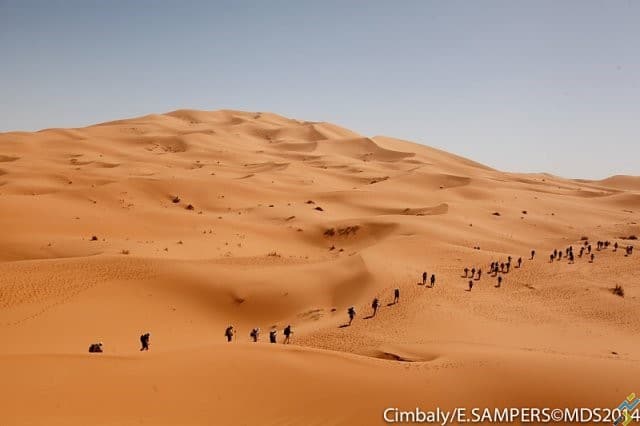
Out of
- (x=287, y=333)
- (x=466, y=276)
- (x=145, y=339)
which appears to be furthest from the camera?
(x=466, y=276)

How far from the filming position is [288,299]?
18.1m

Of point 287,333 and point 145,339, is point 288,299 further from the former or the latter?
point 145,339

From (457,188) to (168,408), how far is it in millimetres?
44234

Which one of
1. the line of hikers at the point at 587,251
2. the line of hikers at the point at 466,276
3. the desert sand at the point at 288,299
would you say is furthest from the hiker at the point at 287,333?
the line of hikers at the point at 587,251

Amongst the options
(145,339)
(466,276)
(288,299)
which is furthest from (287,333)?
(466,276)

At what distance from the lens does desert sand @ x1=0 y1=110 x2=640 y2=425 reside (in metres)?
7.80

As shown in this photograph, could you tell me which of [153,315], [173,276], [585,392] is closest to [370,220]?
[173,276]

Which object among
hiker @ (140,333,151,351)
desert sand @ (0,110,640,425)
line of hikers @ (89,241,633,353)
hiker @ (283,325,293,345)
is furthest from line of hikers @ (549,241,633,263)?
hiker @ (140,333,151,351)

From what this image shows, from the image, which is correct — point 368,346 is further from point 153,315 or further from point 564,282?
point 564,282

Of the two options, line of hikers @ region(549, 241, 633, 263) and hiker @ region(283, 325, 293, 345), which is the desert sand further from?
hiker @ region(283, 325, 293, 345)

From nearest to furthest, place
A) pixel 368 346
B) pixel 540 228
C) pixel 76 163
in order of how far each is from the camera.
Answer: pixel 368 346
pixel 540 228
pixel 76 163

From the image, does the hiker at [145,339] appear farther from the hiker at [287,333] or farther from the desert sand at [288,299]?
the hiker at [287,333]

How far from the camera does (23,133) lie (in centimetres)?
6069

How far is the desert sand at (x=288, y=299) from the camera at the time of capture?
25.6ft
